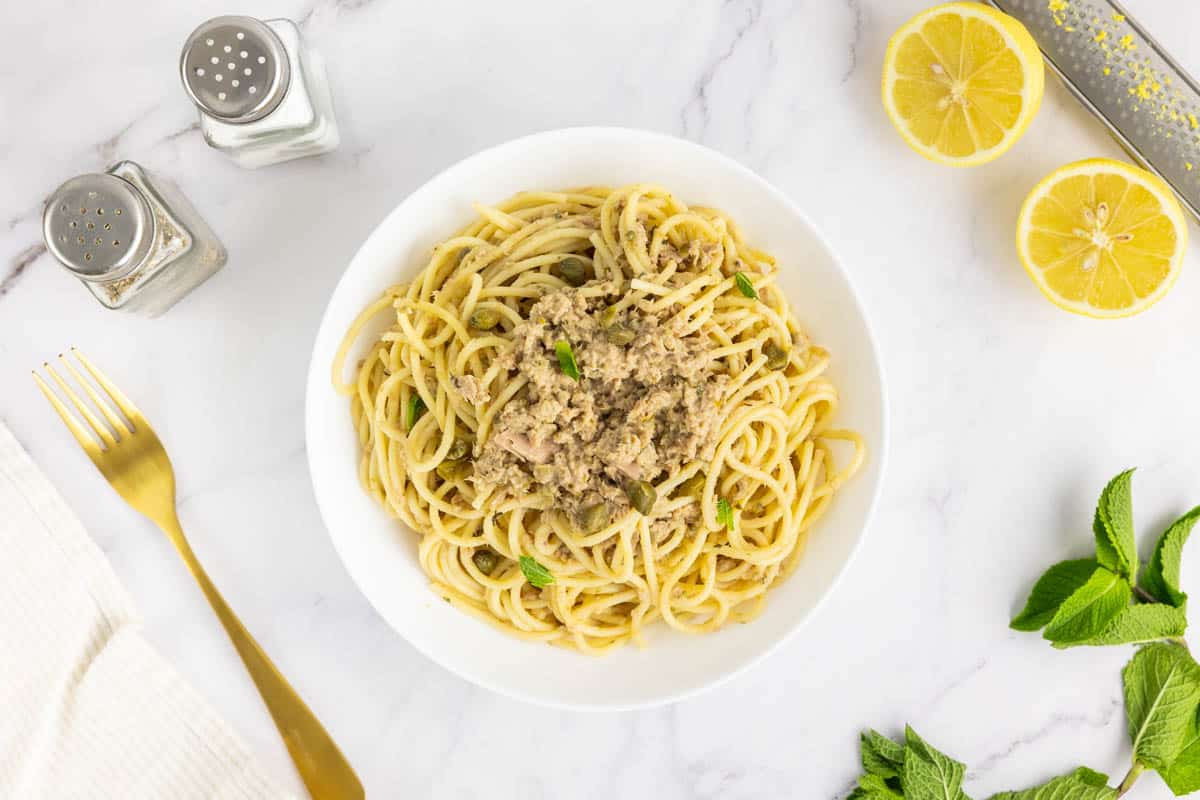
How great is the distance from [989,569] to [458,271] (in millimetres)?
2245

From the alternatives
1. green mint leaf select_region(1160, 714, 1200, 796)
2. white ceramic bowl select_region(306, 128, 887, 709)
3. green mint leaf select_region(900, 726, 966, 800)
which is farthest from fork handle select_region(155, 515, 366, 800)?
green mint leaf select_region(1160, 714, 1200, 796)

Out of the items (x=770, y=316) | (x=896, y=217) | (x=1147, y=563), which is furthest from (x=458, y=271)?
(x=1147, y=563)

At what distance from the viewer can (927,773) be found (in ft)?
11.0

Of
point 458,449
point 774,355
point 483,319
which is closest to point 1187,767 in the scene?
point 774,355

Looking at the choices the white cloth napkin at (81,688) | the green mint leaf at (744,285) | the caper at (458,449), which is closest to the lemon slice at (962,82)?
the green mint leaf at (744,285)

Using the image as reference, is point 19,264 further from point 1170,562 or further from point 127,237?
point 1170,562

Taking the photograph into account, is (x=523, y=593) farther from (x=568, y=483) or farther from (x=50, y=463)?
(x=50, y=463)

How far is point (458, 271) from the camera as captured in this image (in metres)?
2.88

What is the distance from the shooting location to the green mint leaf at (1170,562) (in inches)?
134

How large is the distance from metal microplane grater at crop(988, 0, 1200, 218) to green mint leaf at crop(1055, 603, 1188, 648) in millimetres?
1469

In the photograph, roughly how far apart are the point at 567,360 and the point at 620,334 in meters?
0.16

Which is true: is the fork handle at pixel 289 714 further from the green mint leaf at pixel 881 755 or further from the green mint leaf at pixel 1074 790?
the green mint leaf at pixel 1074 790

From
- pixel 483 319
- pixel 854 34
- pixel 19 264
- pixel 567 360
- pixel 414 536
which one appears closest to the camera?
pixel 567 360

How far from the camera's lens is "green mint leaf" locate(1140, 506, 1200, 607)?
339 centimetres
